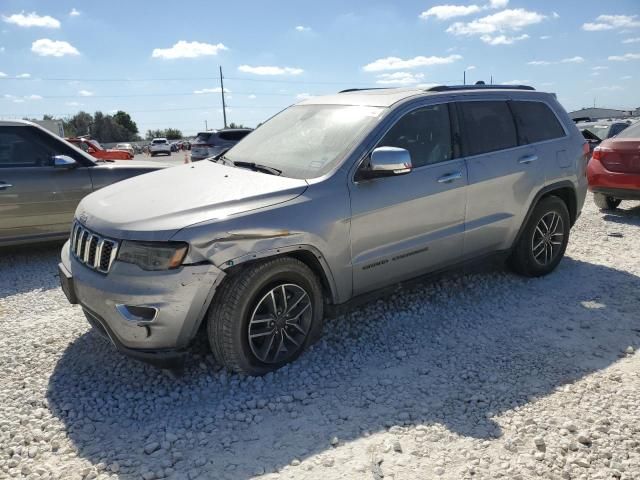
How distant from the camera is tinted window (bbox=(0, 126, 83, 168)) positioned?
18.8 feet

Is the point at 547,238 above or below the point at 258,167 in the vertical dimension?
below

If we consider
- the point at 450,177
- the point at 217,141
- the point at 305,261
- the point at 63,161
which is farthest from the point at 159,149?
the point at 305,261

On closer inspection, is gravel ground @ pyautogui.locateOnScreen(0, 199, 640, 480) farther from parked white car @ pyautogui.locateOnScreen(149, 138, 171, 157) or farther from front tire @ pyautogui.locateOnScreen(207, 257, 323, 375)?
parked white car @ pyautogui.locateOnScreen(149, 138, 171, 157)

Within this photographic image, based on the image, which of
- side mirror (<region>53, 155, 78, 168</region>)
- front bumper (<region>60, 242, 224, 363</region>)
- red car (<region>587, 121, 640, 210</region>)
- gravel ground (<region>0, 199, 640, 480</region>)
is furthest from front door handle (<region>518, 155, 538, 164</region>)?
side mirror (<region>53, 155, 78, 168</region>)

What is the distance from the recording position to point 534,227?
4824 millimetres

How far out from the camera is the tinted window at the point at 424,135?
381 centimetres

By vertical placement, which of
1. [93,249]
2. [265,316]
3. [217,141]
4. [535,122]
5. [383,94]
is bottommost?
[265,316]

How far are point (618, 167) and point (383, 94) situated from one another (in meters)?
4.93

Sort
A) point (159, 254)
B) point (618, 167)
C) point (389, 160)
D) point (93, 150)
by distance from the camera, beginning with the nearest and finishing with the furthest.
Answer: point (159, 254)
point (389, 160)
point (618, 167)
point (93, 150)

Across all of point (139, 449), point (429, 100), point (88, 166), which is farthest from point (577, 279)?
point (88, 166)

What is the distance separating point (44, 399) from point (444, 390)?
246 cm

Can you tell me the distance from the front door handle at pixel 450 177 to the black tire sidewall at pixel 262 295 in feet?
4.37

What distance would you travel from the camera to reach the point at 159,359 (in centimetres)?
298

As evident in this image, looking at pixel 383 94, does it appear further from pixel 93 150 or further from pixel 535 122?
pixel 93 150
